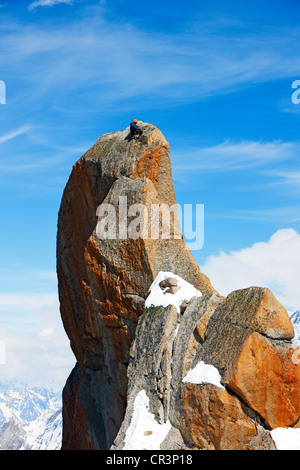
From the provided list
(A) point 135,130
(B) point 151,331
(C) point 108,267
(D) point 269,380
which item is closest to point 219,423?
(D) point 269,380

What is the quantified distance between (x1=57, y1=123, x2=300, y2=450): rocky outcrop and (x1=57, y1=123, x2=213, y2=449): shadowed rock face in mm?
63

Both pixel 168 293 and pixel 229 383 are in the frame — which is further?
A: pixel 168 293

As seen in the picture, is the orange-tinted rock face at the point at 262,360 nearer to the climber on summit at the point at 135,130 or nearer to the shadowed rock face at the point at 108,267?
the shadowed rock face at the point at 108,267

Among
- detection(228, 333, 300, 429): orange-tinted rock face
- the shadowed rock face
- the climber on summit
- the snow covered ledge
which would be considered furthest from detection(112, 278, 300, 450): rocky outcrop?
the climber on summit

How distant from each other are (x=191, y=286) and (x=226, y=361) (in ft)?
Result: 17.1

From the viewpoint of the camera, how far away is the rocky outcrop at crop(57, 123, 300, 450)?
19484 millimetres

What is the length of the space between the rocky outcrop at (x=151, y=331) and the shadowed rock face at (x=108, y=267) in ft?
0.21

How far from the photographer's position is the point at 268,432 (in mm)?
19391

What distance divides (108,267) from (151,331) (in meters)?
4.96

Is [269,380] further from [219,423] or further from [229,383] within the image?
[219,423]

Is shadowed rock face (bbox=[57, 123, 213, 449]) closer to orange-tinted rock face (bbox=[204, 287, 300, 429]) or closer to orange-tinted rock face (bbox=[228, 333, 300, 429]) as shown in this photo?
orange-tinted rock face (bbox=[204, 287, 300, 429])

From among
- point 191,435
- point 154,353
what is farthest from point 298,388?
point 154,353

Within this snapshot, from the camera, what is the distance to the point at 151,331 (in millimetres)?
23391
